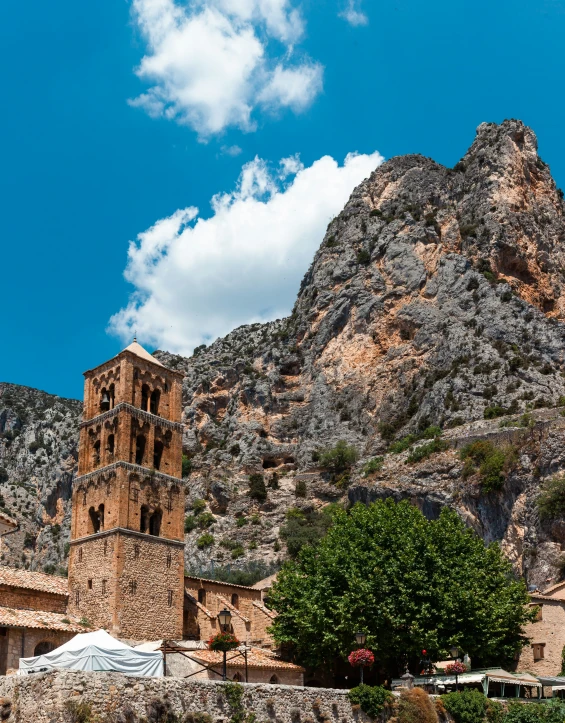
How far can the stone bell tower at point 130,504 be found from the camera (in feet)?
131

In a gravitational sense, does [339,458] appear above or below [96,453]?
above

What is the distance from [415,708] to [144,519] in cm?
1984

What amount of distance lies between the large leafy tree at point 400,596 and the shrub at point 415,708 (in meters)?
6.67

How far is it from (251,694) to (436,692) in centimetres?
1259

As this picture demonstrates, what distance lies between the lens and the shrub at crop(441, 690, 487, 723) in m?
29.4

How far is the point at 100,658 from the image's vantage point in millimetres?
22609

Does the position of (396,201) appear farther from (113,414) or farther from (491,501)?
(113,414)

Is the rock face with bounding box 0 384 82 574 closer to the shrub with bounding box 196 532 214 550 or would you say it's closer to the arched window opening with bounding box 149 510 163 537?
the shrub with bounding box 196 532 214 550

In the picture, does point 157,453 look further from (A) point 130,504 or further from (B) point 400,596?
(B) point 400,596

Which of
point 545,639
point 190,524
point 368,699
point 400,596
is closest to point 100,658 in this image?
point 368,699

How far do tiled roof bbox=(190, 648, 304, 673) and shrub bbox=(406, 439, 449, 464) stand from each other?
39051mm

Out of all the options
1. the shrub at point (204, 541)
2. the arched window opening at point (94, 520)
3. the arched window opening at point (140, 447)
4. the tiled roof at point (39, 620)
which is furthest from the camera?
the shrub at point (204, 541)

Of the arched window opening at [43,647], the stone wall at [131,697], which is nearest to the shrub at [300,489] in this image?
the arched window opening at [43,647]

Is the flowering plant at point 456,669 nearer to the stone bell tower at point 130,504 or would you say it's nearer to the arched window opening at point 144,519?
the stone bell tower at point 130,504
